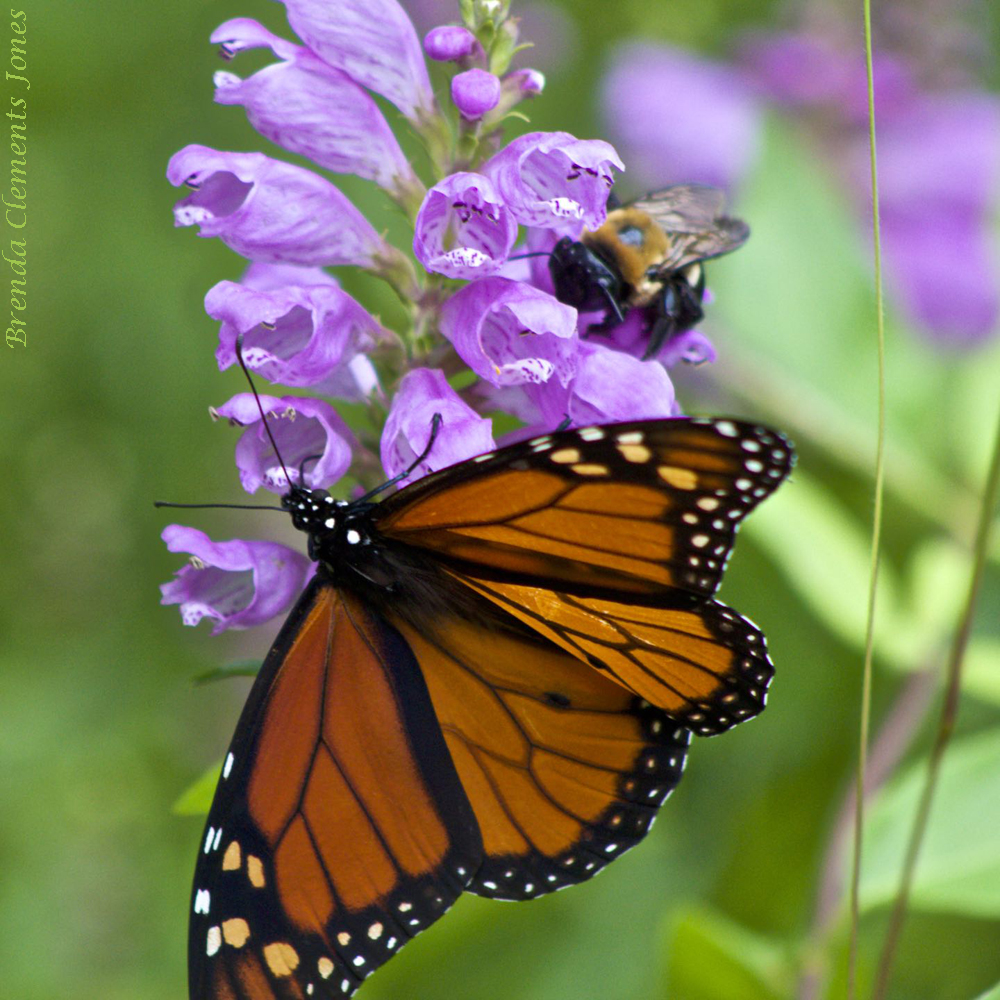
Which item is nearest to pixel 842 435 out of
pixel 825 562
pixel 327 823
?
pixel 825 562

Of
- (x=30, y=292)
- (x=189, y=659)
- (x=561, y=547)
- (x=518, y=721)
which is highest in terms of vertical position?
(x=561, y=547)

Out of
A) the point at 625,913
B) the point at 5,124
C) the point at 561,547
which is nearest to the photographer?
the point at 561,547

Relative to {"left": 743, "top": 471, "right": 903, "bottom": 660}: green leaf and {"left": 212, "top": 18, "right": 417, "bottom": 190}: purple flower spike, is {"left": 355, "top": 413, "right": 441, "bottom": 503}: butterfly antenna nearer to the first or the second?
{"left": 212, "top": 18, "right": 417, "bottom": 190}: purple flower spike

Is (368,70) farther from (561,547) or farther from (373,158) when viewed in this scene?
(561,547)

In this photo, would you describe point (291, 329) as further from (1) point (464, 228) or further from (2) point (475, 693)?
(2) point (475, 693)

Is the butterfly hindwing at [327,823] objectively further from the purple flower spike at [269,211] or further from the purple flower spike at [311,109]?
the purple flower spike at [311,109]

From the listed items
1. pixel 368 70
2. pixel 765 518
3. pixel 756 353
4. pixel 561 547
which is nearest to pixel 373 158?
pixel 368 70

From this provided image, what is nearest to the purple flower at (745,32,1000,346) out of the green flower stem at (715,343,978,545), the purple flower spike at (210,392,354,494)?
the green flower stem at (715,343,978,545)
